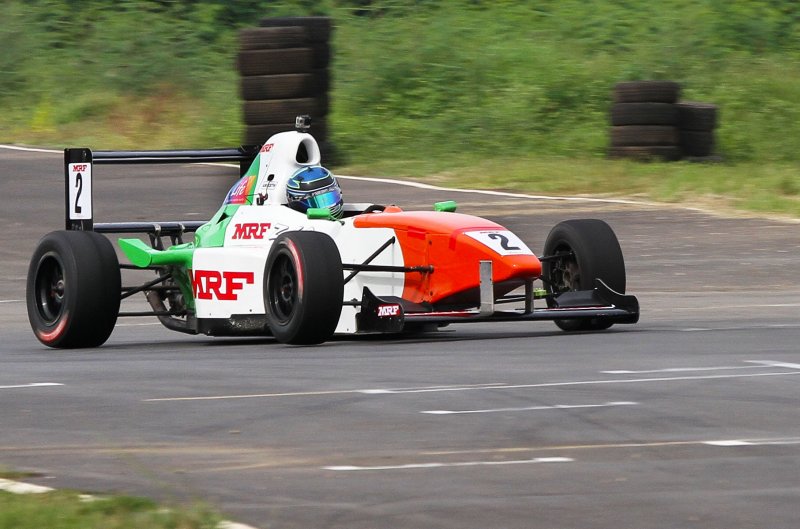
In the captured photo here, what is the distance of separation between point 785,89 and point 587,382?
70.9ft

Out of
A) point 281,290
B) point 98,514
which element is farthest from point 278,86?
point 98,514

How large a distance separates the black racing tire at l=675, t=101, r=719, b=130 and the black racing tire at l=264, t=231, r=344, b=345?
14371mm

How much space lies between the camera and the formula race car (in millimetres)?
11289

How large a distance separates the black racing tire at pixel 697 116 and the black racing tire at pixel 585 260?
41.7ft

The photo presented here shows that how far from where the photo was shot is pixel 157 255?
1305 centimetres

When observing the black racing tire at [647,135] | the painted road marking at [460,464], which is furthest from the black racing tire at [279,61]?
the painted road marking at [460,464]

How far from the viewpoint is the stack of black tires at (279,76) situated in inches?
934

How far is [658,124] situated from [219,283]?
44.7 ft

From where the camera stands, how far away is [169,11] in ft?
119

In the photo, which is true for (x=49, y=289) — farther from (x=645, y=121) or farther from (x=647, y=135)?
(x=647, y=135)

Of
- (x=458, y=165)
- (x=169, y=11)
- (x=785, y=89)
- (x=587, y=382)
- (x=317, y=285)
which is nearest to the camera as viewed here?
(x=587, y=382)

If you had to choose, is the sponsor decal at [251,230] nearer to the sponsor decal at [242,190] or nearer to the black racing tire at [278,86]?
the sponsor decal at [242,190]

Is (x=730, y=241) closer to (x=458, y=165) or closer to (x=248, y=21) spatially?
(x=458, y=165)

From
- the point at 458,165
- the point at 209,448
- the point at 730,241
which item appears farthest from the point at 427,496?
the point at 458,165
